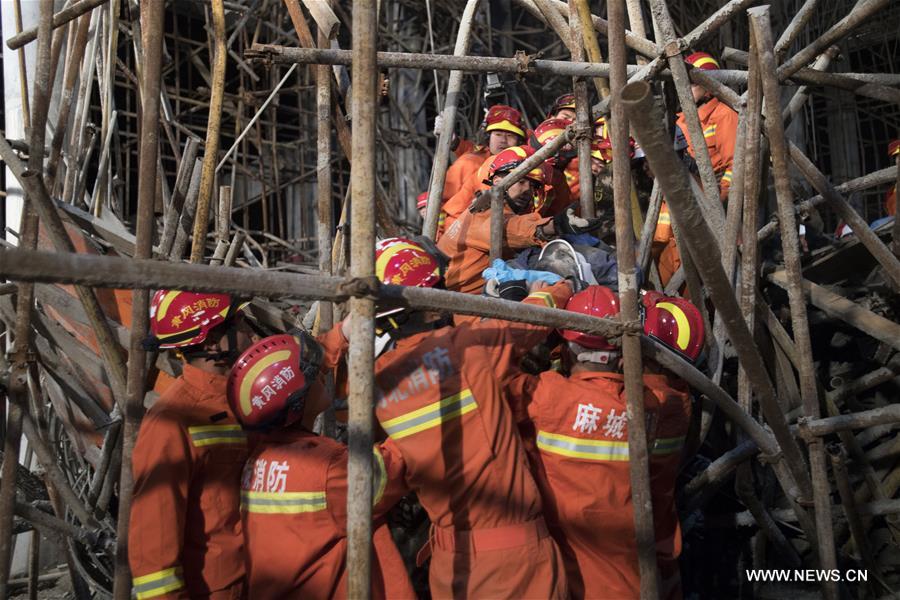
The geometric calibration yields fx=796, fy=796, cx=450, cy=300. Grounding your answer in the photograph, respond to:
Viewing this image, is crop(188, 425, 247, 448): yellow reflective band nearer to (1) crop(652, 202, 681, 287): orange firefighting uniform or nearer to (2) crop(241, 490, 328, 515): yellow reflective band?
(2) crop(241, 490, 328, 515): yellow reflective band

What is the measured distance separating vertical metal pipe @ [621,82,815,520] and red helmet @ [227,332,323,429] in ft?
4.76

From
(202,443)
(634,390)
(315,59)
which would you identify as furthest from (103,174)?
(634,390)

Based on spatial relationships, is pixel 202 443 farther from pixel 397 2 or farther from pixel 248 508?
pixel 397 2

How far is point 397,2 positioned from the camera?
31.6 ft

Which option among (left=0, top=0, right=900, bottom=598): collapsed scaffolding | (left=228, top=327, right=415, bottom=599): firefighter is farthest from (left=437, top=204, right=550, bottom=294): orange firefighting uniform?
(left=228, top=327, right=415, bottom=599): firefighter

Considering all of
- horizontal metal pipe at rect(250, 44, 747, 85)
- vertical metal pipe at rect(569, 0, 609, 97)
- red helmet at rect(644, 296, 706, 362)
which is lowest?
red helmet at rect(644, 296, 706, 362)

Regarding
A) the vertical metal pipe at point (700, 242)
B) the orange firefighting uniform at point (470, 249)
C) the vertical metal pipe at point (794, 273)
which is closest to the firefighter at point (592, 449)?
the vertical metal pipe at point (700, 242)

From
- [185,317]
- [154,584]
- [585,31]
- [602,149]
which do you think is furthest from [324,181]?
[602,149]

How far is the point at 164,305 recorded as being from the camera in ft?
10.5

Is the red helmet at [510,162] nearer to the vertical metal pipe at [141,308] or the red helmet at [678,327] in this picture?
the red helmet at [678,327]

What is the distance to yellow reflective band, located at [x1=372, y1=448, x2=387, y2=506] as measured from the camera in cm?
275

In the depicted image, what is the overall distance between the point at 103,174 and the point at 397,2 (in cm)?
577

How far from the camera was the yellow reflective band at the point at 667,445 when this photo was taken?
3.17 meters

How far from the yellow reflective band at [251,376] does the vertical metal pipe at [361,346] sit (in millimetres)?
823
